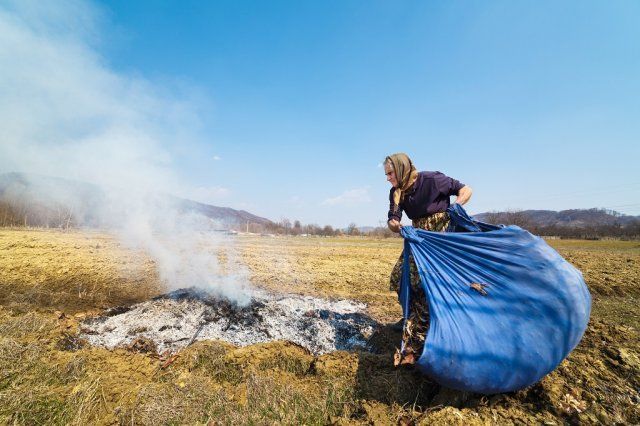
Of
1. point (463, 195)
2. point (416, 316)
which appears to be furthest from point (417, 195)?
point (416, 316)

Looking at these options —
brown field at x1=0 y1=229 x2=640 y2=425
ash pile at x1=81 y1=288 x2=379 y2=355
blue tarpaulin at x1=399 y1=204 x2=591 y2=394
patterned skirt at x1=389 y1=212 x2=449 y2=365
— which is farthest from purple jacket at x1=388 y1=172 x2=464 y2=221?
Answer: ash pile at x1=81 y1=288 x2=379 y2=355

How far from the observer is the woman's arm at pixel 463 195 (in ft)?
11.0

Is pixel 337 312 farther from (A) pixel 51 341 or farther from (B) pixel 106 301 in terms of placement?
(B) pixel 106 301

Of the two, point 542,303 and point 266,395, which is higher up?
point 542,303

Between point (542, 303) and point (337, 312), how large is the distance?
427 cm

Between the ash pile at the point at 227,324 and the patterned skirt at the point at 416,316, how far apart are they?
1.88m

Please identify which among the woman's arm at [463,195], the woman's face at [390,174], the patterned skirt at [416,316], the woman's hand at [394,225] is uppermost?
the woman's face at [390,174]

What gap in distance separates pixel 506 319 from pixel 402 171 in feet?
5.43

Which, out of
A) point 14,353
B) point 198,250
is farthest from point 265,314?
point 198,250

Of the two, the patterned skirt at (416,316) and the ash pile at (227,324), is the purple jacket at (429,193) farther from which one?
the ash pile at (227,324)

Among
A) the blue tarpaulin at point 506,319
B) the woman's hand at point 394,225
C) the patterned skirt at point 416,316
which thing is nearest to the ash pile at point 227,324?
the patterned skirt at point 416,316

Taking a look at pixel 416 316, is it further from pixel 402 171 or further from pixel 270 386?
pixel 270 386

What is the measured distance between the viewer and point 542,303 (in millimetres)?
2369

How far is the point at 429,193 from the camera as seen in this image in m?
3.43
